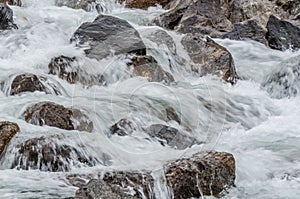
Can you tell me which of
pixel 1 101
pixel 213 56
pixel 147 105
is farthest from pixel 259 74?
pixel 1 101

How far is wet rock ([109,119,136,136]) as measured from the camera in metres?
6.09

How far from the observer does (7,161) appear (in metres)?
4.84

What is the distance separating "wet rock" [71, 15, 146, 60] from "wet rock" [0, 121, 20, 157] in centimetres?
332

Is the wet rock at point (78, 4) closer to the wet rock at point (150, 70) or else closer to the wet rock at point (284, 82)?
the wet rock at point (150, 70)

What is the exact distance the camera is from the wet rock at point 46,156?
4789 millimetres

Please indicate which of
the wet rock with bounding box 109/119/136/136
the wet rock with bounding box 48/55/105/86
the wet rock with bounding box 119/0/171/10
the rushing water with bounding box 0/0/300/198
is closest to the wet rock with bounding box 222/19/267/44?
the rushing water with bounding box 0/0/300/198

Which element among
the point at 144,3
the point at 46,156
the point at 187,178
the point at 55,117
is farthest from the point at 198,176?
the point at 144,3

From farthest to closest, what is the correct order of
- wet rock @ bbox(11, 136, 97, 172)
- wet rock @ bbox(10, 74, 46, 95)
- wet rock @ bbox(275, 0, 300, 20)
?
wet rock @ bbox(275, 0, 300, 20) → wet rock @ bbox(10, 74, 46, 95) → wet rock @ bbox(11, 136, 97, 172)

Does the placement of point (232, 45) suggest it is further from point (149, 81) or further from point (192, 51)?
point (149, 81)

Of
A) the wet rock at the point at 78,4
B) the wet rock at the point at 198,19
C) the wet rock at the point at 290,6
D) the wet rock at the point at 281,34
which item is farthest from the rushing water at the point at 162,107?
the wet rock at the point at 290,6

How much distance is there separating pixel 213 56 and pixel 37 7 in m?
6.16

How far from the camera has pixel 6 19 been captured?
10.2 m

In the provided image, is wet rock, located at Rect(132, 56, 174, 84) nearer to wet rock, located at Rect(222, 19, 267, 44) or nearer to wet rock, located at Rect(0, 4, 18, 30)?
wet rock, located at Rect(222, 19, 267, 44)

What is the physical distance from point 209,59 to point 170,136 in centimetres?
328
